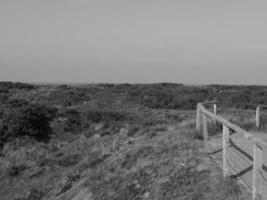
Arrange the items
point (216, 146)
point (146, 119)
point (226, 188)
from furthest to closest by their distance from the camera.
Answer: point (146, 119)
point (216, 146)
point (226, 188)

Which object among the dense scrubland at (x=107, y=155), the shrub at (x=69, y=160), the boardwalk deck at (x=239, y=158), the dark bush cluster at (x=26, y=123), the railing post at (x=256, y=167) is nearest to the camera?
the railing post at (x=256, y=167)

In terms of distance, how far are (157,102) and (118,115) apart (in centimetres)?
738

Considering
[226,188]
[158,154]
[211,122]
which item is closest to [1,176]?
[158,154]

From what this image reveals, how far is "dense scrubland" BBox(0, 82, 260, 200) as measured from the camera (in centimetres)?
722

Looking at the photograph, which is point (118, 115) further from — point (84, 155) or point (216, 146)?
point (216, 146)

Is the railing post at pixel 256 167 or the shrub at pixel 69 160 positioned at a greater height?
the railing post at pixel 256 167

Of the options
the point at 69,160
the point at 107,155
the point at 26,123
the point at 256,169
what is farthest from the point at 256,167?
the point at 26,123

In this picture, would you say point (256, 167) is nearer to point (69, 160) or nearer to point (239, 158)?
point (239, 158)

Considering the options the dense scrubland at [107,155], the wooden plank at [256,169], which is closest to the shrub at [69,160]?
the dense scrubland at [107,155]

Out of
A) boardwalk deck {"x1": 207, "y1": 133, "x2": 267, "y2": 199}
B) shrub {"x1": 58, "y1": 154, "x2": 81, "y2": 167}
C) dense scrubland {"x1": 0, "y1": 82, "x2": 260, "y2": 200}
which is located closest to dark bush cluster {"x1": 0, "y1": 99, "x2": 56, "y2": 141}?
dense scrubland {"x1": 0, "y1": 82, "x2": 260, "y2": 200}

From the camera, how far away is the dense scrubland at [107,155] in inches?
284

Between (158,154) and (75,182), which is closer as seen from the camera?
(158,154)

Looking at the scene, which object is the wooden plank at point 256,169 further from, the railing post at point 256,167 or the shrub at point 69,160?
the shrub at point 69,160

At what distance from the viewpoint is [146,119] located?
874 inches
